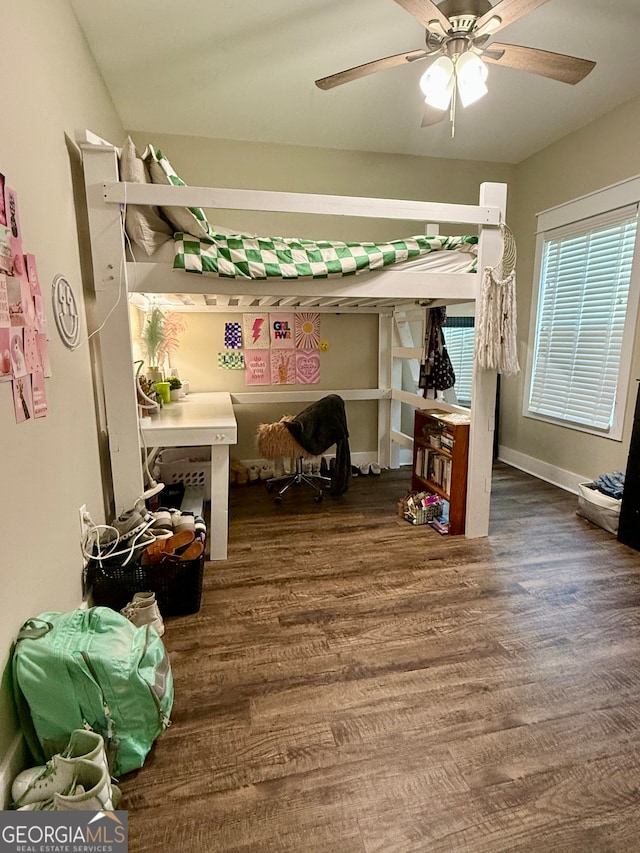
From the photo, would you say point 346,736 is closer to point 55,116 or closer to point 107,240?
point 107,240

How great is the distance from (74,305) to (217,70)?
5.62 feet

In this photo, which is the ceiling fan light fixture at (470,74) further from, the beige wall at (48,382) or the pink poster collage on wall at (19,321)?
the pink poster collage on wall at (19,321)

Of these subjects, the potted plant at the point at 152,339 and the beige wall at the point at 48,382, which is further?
the potted plant at the point at 152,339

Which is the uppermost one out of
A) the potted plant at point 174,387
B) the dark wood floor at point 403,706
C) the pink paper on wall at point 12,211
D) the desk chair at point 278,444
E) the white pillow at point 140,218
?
the white pillow at point 140,218

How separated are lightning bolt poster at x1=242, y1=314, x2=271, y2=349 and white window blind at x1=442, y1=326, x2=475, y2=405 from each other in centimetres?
167

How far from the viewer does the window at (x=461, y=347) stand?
4078 mm

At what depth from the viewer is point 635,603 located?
6.42ft

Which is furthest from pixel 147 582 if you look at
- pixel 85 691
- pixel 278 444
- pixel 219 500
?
pixel 278 444

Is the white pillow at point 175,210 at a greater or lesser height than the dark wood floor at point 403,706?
greater

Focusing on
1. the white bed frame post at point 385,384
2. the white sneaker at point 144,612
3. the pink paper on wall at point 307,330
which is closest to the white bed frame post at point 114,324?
the white sneaker at point 144,612

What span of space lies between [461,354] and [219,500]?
2840 millimetres

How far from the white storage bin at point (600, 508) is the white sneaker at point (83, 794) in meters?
2.76

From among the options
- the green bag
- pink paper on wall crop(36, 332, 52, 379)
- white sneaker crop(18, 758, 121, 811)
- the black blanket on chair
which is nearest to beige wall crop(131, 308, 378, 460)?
the black blanket on chair

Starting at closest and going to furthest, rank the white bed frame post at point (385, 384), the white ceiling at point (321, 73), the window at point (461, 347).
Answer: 1. the white ceiling at point (321, 73)
2. the white bed frame post at point (385, 384)
3. the window at point (461, 347)
